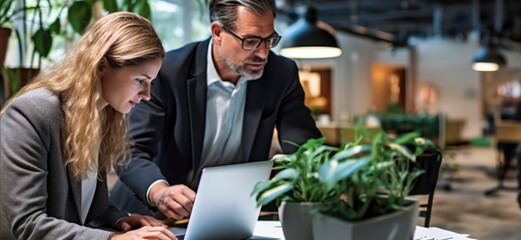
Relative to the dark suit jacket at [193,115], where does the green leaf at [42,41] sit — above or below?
above

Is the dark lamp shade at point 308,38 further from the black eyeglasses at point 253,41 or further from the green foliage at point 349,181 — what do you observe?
the green foliage at point 349,181

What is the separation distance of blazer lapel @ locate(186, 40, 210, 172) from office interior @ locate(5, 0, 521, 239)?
14.1ft

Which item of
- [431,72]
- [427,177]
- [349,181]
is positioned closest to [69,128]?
[349,181]

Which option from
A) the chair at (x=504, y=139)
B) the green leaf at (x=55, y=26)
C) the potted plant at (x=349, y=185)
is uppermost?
the green leaf at (x=55, y=26)

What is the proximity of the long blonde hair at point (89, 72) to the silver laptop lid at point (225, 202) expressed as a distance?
32 cm

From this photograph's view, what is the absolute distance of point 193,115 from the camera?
1.72 m

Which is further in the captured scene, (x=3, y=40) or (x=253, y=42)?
(x=3, y=40)

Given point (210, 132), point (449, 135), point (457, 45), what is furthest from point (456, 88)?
point (210, 132)

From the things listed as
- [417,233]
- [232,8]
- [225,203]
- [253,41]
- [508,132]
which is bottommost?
[508,132]

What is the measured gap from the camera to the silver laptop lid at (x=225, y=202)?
1.04 meters

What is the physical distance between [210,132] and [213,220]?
698 millimetres

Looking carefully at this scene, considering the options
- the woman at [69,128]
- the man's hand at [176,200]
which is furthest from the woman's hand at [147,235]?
the man's hand at [176,200]

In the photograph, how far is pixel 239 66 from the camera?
1681 millimetres

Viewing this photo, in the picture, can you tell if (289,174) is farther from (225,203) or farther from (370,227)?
(225,203)
